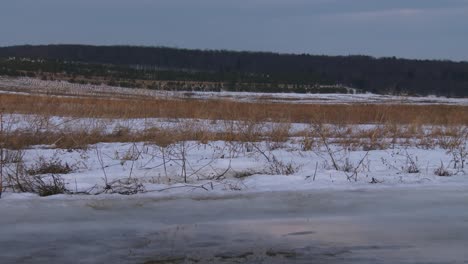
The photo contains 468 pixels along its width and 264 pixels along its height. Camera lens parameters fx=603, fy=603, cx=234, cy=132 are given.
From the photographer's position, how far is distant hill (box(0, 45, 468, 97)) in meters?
108

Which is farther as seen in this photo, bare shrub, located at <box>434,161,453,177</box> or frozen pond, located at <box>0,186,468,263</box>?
bare shrub, located at <box>434,161,453,177</box>

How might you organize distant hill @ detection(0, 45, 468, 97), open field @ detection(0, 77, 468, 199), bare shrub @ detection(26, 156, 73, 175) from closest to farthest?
1. open field @ detection(0, 77, 468, 199)
2. bare shrub @ detection(26, 156, 73, 175)
3. distant hill @ detection(0, 45, 468, 97)

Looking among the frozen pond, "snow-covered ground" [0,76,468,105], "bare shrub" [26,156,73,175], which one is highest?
"bare shrub" [26,156,73,175]

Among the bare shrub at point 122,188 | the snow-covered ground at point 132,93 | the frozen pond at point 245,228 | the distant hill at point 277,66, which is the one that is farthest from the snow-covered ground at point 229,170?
the distant hill at point 277,66

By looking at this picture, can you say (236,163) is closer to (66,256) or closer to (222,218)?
(222,218)

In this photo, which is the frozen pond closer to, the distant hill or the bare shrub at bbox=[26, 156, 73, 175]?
the bare shrub at bbox=[26, 156, 73, 175]

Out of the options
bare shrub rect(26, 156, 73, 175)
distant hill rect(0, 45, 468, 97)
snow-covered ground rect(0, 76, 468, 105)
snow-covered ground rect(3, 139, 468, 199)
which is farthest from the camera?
distant hill rect(0, 45, 468, 97)

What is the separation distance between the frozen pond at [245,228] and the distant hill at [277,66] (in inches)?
3600

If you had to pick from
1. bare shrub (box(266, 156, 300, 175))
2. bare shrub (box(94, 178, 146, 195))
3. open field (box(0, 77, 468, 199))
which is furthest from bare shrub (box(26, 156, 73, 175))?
bare shrub (box(266, 156, 300, 175))

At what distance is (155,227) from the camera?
6695 mm

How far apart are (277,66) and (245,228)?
137178 millimetres

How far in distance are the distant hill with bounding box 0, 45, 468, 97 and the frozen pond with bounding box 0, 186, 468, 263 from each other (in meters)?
91.4

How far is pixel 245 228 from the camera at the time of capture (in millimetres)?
6703

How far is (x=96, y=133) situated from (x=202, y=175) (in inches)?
219
